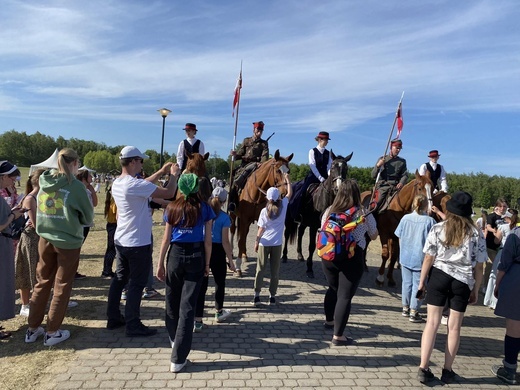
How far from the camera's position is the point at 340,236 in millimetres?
4359

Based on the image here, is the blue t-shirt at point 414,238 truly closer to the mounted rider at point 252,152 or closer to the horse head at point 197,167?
the horse head at point 197,167

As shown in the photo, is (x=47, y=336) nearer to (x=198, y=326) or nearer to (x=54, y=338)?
(x=54, y=338)

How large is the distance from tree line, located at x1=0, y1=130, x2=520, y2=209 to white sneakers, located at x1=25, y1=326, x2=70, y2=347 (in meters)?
24.0

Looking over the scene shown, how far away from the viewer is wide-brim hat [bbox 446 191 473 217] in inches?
144

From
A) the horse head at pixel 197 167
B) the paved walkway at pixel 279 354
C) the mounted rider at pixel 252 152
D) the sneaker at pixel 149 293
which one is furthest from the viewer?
the mounted rider at pixel 252 152

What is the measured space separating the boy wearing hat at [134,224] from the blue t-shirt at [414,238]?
389 centimetres

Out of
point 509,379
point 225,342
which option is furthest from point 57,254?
point 509,379

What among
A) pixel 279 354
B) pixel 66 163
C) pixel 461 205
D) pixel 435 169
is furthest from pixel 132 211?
pixel 435 169

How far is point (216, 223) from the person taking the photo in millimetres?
4930

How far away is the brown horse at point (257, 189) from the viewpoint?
23.9 ft

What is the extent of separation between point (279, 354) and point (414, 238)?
297 centimetres

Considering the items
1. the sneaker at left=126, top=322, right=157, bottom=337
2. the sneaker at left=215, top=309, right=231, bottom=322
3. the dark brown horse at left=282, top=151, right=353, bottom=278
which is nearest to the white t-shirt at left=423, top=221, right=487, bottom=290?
the dark brown horse at left=282, top=151, right=353, bottom=278

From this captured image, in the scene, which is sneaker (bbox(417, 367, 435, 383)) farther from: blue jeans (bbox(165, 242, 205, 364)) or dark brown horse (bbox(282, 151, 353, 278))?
dark brown horse (bbox(282, 151, 353, 278))

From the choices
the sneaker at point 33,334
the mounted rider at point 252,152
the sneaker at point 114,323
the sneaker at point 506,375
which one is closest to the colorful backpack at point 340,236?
the sneaker at point 506,375
